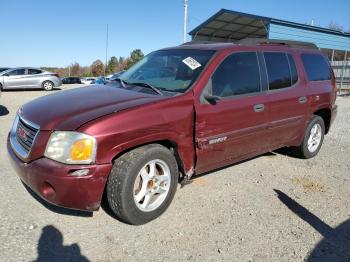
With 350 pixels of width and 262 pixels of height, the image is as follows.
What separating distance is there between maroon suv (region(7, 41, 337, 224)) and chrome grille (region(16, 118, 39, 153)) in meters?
0.01

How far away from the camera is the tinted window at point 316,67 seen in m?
5.76

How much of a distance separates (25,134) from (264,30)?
21036 mm

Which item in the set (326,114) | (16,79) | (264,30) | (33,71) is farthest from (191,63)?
(264,30)

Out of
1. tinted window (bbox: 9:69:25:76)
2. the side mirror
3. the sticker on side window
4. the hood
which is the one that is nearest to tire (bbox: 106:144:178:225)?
the hood

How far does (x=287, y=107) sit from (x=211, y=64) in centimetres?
163

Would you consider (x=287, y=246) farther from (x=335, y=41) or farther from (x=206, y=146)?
(x=335, y=41)

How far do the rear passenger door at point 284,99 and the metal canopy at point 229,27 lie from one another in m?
12.8

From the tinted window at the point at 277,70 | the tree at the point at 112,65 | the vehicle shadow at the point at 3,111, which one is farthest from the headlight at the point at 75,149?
the tree at the point at 112,65

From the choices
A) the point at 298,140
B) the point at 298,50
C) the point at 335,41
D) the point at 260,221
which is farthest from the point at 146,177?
the point at 335,41

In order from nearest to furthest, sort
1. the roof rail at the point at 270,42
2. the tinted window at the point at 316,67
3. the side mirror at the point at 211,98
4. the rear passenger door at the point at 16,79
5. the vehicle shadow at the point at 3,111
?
the side mirror at the point at 211,98 → the roof rail at the point at 270,42 → the tinted window at the point at 316,67 → the vehicle shadow at the point at 3,111 → the rear passenger door at the point at 16,79

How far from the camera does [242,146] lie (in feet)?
14.9

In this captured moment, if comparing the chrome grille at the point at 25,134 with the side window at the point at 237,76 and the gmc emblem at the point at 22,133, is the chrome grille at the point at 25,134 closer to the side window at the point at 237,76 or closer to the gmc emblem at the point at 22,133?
the gmc emblem at the point at 22,133

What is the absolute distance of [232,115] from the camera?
4.25 meters

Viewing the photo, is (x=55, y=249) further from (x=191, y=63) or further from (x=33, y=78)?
(x=33, y=78)
